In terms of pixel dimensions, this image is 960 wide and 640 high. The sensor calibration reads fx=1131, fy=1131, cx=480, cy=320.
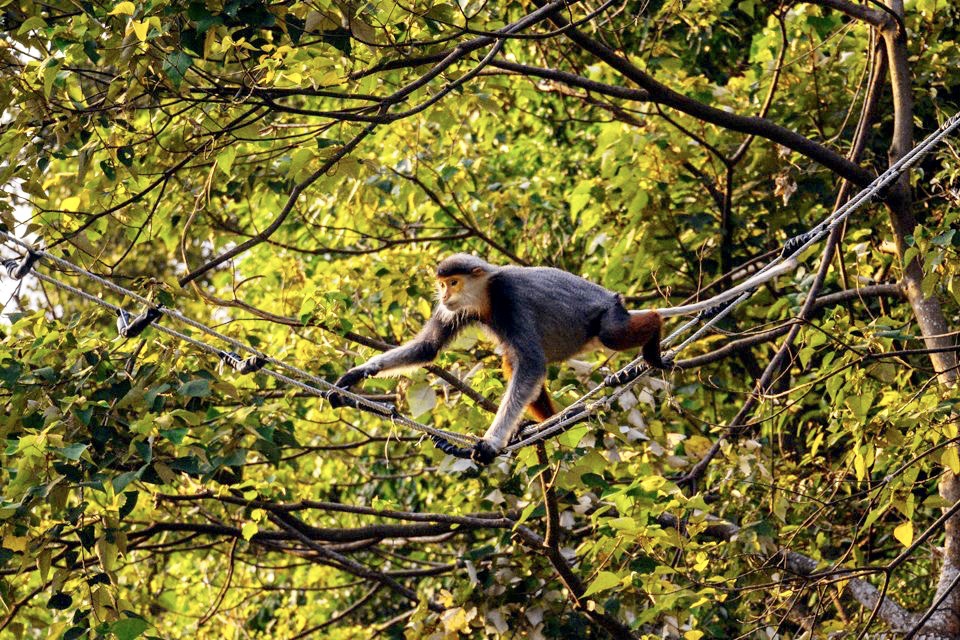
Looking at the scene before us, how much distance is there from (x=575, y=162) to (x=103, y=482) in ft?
13.5

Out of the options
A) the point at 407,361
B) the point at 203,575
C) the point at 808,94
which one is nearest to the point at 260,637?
the point at 203,575

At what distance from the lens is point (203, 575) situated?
665 cm

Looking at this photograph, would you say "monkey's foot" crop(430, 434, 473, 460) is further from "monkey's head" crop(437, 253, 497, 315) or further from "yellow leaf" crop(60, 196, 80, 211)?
"yellow leaf" crop(60, 196, 80, 211)

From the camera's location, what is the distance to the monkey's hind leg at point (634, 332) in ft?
13.4

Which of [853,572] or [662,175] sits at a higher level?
[662,175]

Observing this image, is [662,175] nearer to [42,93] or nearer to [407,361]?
[407,361]

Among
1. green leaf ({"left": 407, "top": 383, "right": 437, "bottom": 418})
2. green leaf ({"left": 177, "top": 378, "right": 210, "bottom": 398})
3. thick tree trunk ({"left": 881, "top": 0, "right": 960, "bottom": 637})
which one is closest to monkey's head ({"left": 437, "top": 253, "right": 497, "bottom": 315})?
green leaf ({"left": 407, "top": 383, "right": 437, "bottom": 418})

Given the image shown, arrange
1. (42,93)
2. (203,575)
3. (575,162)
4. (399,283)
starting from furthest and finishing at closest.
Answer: (575,162)
(203,575)
(399,283)
(42,93)

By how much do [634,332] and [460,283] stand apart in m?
0.65

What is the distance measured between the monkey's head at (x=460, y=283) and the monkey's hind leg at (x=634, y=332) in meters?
0.48

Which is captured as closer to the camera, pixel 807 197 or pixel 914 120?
pixel 914 120

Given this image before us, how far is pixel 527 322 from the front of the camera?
13.7 ft

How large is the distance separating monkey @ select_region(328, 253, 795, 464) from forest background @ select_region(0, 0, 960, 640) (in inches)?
6.5

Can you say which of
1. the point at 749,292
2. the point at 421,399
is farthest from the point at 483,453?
the point at 749,292
